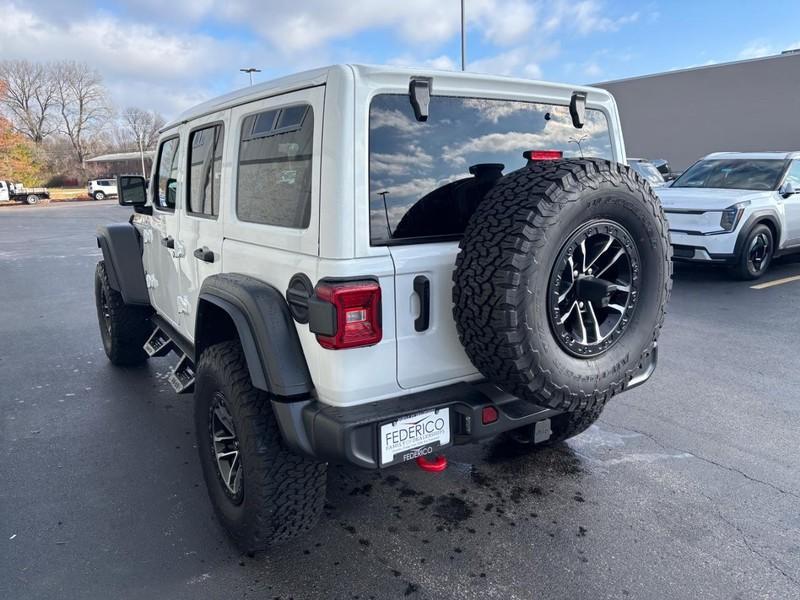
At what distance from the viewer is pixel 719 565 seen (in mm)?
2482

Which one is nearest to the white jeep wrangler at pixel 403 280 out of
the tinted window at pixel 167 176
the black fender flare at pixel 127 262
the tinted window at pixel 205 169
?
the tinted window at pixel 205 169

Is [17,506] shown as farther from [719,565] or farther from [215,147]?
[719,565]

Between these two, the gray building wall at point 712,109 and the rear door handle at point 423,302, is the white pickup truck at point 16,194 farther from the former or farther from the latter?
the rear door handle at point 423,302

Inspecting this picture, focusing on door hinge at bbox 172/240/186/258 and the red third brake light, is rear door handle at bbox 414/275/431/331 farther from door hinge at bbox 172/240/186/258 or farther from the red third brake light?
door hinge at bbox 172/240/186/258

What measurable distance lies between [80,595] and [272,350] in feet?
4.28

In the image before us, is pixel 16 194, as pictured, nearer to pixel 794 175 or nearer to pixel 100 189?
pixel 100 189

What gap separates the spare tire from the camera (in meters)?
2.04

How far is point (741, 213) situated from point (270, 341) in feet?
24.7

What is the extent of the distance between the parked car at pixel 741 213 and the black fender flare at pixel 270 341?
7.13 metres

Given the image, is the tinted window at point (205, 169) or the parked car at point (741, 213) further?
the parked car at point (741, 213)

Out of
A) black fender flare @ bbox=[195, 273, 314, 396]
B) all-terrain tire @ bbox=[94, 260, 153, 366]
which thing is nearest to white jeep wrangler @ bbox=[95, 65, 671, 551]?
black fender flare @ bbox=[195, 273, 314, 396]

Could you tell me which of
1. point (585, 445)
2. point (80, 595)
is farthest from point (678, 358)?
point (80, 595)

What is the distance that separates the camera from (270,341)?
2.25m

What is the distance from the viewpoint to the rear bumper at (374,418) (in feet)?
6.93
